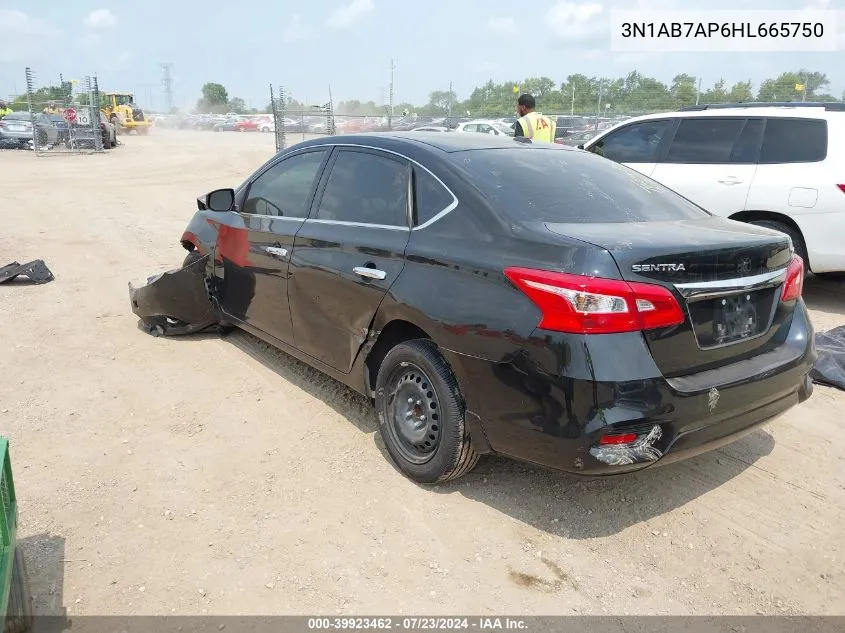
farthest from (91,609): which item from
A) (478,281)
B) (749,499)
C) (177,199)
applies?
(177,199)

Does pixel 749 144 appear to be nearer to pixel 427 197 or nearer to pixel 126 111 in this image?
pixel 427 197

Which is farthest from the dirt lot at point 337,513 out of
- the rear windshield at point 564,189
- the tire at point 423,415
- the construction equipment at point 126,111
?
the construction equipment at point 126,111

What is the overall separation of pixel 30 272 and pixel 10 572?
5945 mm

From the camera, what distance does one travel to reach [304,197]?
4273 millimetres

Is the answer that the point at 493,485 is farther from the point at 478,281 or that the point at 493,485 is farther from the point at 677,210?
the point at 677,210

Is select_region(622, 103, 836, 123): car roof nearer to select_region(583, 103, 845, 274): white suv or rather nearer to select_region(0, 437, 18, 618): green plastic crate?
select_region(583, 103, 845, 274): white suv

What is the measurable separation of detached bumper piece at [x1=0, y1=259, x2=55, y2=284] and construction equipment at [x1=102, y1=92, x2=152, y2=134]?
39314mm

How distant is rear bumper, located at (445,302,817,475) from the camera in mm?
2621

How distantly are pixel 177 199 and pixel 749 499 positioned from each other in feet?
44.0

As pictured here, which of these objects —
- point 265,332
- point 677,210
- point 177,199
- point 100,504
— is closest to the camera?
point 100,504

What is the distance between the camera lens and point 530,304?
108 inches

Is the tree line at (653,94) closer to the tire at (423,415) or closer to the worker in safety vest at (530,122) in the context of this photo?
the worker in safety vest at (530,122)

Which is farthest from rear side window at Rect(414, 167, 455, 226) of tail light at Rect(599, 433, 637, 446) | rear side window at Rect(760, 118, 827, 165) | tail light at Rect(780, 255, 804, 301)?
rear side window at Rect(760, 118, 827, 165)

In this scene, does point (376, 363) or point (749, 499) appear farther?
point (376, 363)
